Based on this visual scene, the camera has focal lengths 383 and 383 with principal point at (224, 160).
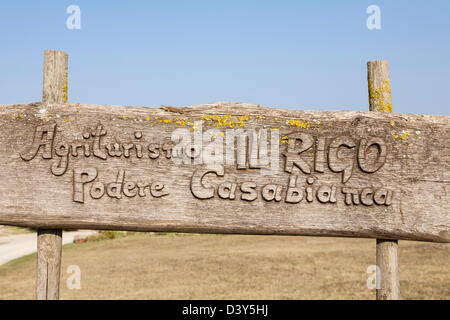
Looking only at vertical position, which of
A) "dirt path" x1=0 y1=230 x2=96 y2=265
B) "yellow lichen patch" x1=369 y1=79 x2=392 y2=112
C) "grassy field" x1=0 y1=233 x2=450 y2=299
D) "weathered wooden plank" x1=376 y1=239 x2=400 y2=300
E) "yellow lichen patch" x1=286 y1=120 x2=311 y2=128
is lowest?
"dirt path" x1=0 y1=230 x2=96 y2=265

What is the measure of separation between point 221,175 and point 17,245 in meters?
19.9

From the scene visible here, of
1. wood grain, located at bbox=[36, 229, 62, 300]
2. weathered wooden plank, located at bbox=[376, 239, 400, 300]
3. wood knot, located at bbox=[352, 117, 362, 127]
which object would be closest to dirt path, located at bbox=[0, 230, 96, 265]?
wood grain, located at bbox=[36, 229, 62, 300]

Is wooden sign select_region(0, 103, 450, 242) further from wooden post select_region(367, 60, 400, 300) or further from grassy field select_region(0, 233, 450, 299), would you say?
grassy field select_region(0, 233, 450, 299)

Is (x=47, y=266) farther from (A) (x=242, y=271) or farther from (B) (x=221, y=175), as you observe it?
(A) (x=242, y=271)

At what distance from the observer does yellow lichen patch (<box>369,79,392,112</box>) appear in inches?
154

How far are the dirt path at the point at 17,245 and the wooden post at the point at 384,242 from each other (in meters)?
15.9

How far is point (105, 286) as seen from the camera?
9844 millimetres

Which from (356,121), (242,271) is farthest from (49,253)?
(242,271)

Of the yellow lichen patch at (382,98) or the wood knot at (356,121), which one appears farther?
the yellow lichen patch at (382,98)

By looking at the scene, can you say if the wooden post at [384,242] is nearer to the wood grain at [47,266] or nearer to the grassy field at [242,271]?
the wood grain at [47,266]

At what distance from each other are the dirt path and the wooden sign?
14347 mm

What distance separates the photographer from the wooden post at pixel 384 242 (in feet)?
12.1

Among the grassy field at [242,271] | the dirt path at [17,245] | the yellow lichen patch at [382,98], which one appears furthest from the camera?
the dirt path at [17,245]

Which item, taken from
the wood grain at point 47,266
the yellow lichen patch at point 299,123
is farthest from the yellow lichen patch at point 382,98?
the wood grain at point 47,266
